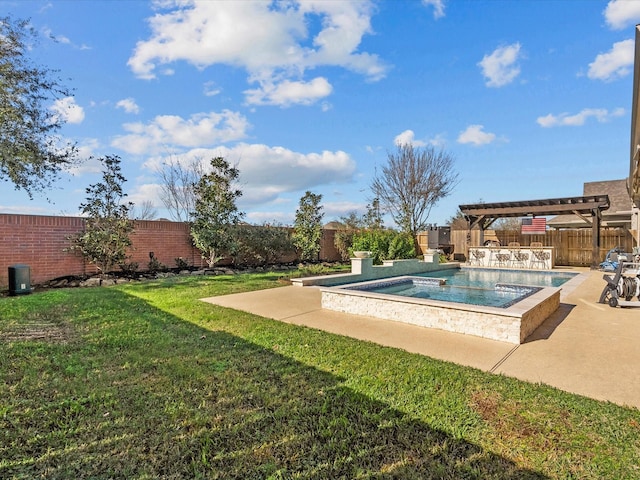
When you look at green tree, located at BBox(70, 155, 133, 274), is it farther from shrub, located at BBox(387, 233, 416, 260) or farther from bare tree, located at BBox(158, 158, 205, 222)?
shrub, located at BBox(387, 233, 416, 260)

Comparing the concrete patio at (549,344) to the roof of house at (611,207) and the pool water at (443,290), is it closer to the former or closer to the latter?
the pool water at (443,290)

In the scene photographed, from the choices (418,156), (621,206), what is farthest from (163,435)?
(621,206)

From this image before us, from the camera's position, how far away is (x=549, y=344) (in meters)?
4.39

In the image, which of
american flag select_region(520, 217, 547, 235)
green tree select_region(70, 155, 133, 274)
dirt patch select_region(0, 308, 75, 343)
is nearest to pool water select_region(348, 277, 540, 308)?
dirt patch select_region(0, 308, 75, 343)

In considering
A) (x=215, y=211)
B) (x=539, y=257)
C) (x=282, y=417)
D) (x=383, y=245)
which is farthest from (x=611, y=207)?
(x=282, y=417)

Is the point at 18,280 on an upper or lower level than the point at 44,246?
lower

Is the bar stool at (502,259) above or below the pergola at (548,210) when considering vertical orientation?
below

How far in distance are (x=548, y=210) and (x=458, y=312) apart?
14.0 m

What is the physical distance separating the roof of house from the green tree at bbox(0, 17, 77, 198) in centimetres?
2319

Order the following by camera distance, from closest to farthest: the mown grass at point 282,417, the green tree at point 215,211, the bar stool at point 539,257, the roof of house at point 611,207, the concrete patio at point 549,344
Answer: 1. the mown grass at point 282,417
2. the concrete patio at point 549,344
3. the green tree at point 215,211
4. the bar stool at point 539,257
5. the roof of house at point 611,207

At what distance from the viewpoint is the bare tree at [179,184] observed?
1888cm

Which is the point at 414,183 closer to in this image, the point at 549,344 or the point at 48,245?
the point at 549,344

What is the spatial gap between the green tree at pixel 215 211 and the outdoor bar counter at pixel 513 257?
12.0 metres

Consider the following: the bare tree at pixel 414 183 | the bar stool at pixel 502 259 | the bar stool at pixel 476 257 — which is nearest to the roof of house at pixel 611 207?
the bar stool at pixel 502 259
